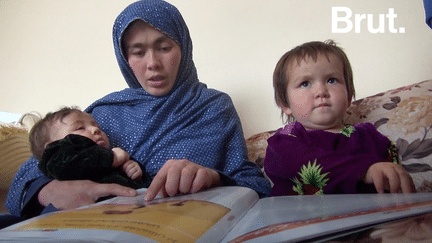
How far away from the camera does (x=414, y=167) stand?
869 mm

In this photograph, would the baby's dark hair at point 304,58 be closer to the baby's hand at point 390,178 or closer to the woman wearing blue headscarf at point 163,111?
the woman wearing blue headscarf at point 163,111

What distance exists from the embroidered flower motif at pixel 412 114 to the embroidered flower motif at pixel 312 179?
341mm

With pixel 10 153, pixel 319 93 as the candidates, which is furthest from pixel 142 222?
pixel 10 153

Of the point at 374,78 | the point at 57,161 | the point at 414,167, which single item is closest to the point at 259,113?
the point at 374,78

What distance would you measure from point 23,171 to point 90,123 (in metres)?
0.22

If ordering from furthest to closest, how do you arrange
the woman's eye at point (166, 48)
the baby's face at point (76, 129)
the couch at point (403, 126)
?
the woman's eye at point (166, 48) → the baby's face at point (76, 129) → the couch at point (403, 126)

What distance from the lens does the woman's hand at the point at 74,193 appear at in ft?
2.35

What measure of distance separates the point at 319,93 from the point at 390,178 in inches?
12.8

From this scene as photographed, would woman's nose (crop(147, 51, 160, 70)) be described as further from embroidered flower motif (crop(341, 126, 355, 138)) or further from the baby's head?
embroidered flower motif (crop(341, 126, 355, 138))

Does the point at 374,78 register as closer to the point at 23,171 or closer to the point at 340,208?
the point at 340,208

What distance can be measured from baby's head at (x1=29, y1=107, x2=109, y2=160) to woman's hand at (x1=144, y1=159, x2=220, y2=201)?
40 centimetres

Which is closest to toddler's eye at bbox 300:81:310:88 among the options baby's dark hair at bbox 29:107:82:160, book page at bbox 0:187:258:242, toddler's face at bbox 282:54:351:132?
toddler's face at bbox 282:54:351:132

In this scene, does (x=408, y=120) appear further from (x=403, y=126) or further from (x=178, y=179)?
(x=178, y=179)

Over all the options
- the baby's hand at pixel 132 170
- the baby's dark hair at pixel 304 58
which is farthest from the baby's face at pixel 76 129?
the baby's dark hair at pixel 304 58
